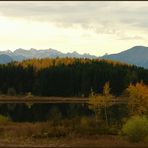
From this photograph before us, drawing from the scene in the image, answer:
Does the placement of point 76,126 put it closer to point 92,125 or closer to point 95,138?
point 92,125

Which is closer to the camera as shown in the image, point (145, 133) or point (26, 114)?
point (145, 133)

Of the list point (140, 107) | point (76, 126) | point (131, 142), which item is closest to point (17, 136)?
point (76, 126)

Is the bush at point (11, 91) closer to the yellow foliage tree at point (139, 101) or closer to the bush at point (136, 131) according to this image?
the yellow foliage tree at point (139, 101)

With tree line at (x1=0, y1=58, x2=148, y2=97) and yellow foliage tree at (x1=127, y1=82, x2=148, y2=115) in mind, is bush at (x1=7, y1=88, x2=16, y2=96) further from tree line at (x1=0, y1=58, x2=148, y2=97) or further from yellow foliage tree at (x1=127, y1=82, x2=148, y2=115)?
yellow foliage tree at (x1=127, y1=82, x2=148, y2=115)

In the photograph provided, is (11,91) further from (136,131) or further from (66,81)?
(136,131)

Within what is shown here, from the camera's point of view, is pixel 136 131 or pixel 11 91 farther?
pixel 11 91

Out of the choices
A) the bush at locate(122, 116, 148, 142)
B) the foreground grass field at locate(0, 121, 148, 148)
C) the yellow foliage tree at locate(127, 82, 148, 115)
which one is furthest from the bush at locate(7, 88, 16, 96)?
the bush at locate(122, 116, 148, 142)

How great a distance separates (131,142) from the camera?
35.4 metres

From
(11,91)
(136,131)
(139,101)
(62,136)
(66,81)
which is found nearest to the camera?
(136,131)

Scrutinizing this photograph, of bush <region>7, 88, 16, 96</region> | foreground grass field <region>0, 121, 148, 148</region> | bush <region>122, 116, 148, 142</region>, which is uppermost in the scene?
bush <region>122, 116, 148, 142</region>

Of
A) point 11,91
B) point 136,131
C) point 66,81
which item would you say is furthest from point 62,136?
point 66,81

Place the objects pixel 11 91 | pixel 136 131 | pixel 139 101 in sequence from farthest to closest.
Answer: pixel 11 91 < pixel 139 101 < pixel 136 131

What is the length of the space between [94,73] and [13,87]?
93.7ft

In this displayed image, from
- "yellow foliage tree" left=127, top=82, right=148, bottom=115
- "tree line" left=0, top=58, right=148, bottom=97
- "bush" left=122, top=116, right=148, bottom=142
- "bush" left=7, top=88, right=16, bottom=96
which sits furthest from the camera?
"tree line" left=0, top=58, right=148, bottom=97
